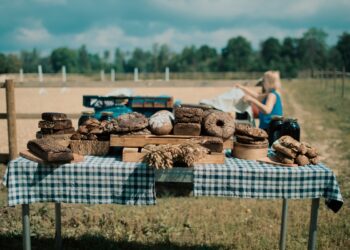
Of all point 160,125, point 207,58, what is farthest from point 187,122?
point 207,58

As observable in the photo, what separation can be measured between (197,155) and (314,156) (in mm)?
961

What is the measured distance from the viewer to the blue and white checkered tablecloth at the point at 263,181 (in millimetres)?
2816

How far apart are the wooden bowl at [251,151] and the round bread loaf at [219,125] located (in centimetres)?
15

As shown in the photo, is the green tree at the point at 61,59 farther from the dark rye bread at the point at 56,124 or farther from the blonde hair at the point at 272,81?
the dark rye bread at the point at 56,124

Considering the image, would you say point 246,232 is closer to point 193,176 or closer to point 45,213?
point 193,176

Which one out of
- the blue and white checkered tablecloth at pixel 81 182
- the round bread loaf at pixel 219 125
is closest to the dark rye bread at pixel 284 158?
the round bread loaf at pixel 219 125

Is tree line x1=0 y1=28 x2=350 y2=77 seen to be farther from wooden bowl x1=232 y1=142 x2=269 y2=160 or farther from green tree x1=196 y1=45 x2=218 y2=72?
wooden bowl x1=232 y1=142 x2=269 y2=160

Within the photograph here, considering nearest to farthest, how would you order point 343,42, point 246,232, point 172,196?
point 246,232, point 172,196, point 343,42

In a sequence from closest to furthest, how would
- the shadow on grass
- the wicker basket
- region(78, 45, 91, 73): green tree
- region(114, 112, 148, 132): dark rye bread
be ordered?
region(114, 112, 148, 132): dark rye bread < the wicker basket < the shadow on grass < region(78, 45, 91, 73): green tree

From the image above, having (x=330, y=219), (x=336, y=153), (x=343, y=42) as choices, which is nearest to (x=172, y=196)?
(x=330, y=219)

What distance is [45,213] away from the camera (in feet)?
16.6

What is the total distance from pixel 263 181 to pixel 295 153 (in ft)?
1.21

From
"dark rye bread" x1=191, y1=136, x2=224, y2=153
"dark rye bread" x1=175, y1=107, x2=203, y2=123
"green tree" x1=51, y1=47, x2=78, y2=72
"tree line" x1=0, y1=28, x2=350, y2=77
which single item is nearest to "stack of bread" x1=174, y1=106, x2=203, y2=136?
"dark rye bread" x1=175, y1=107, x2=203, y2=123

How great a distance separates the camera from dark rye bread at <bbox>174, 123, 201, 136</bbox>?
10.2ft
